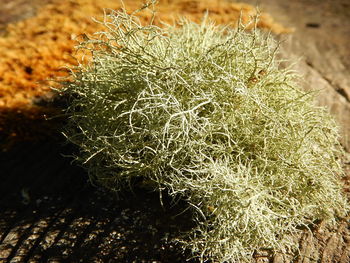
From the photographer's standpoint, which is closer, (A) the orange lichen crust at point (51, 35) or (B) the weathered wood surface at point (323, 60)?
(B) the weathered wood surface at point (323, 60)

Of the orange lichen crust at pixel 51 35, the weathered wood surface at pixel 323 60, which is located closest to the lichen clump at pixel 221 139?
the weathered wood surface at pixel 323 60

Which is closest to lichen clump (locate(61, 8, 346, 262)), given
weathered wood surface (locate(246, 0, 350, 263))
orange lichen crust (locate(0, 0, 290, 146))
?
weathered wood surface (locate(246, 0, 350, 263))

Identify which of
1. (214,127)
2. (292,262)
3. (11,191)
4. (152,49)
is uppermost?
(152,49)

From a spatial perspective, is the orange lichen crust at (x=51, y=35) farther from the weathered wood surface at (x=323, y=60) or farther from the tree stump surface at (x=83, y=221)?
the tree stump surface at (x=83, y=221)

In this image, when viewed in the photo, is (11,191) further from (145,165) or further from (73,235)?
(145,165)

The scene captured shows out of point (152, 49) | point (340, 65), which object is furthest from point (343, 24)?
point (152, 49)

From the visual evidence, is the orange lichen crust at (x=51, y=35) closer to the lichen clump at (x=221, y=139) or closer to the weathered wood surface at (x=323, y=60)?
the weathered wood surface at (x=323, y=60)

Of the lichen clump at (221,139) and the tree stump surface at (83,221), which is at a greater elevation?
the lichen clump at (221,139)

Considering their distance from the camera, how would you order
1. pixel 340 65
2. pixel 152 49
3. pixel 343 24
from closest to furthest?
pixel 152 49 < pixel 340 65 < pixel 343 24
